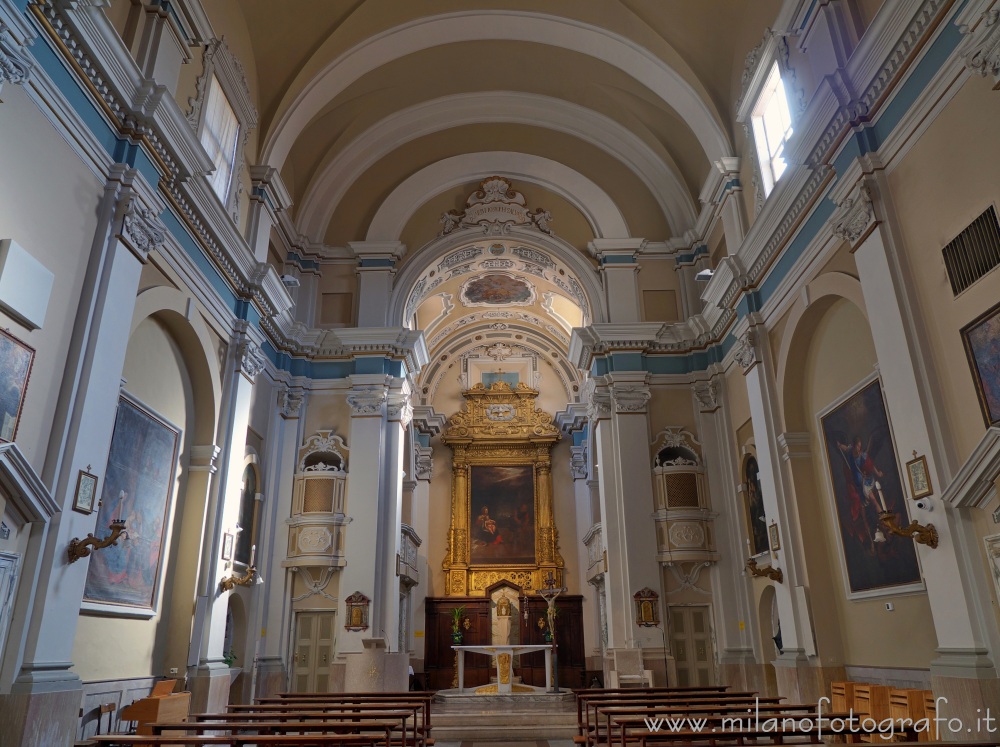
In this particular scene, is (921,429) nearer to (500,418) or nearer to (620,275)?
(620,275)

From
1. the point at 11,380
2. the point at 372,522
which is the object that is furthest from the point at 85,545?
the point at 372,522

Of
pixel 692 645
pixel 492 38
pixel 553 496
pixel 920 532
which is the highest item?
pixel 492 38

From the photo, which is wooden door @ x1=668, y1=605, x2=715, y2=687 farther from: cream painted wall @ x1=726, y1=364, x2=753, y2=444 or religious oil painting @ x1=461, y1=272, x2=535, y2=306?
religious oil painting @ x1=461, y1=272, x2=535, y2=306

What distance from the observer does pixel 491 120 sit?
16.6 metres

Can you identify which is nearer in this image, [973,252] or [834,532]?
[973,252]

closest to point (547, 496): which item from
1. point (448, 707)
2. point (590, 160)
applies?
point (448, 707)

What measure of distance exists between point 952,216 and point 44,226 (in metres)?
8.47

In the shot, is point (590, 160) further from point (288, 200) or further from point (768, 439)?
point (768, 439)

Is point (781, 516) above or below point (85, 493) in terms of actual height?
above

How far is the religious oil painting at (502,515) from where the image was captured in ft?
76.4

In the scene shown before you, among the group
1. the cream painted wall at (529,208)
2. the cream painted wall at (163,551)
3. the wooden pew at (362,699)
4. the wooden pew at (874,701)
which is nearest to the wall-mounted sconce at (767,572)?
the wooden pew at (874,701)

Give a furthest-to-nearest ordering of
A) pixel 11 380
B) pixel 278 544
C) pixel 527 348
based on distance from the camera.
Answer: pixel 527 348 → pixel 278 544 → pixel 11 380

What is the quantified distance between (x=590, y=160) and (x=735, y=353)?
20.2ft

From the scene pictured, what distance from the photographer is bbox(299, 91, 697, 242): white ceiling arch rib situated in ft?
52.5
